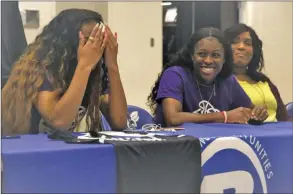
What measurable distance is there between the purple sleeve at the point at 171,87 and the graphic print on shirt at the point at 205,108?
7 centimetres

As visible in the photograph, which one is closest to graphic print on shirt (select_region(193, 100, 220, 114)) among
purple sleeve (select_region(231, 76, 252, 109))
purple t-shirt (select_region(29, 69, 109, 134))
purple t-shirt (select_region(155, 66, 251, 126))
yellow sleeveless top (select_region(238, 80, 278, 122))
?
purple t-shirt (select_region(155, 66, 251, 126))

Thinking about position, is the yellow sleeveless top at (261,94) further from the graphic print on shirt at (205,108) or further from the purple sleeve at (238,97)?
the graphic print on shirt at (205,108)

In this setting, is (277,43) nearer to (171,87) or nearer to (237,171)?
(171,87)

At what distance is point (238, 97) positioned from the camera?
1.58 meters

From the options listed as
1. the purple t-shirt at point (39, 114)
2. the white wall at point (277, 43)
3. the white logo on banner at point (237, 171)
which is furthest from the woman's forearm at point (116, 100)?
the white wall at point (277, 43)

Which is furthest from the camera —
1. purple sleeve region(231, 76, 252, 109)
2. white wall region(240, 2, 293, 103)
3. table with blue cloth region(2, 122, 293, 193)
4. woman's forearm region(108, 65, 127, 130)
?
white wall region(240, 2, 293, 103)

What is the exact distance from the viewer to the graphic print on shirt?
1.41 meters

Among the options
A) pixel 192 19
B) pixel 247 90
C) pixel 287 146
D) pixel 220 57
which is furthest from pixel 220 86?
pixel 192 19

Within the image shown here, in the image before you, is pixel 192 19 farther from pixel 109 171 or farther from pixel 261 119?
pixel 109 171

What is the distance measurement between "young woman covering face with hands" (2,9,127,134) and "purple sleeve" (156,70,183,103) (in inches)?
8.3

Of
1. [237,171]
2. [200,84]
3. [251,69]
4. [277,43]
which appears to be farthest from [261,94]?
[277,43]

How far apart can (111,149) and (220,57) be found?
850 millimetres

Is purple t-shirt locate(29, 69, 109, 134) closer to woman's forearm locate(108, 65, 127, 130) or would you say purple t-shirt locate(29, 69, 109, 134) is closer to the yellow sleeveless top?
woman's forearm locate(108, 65, 127, 130)

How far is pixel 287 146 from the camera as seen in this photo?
937 millimetres
